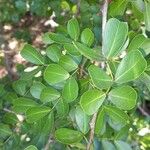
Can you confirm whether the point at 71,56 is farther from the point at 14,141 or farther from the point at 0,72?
Result: the point at 0,72

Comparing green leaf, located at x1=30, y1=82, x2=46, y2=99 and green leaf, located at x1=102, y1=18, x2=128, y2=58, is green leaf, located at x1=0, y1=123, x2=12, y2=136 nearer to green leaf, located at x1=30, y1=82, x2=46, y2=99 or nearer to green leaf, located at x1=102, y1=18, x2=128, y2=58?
green leaf, located at x1=30, y1=82, x2=46, y2=99

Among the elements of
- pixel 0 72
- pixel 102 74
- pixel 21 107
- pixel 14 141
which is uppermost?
pixel 102 74

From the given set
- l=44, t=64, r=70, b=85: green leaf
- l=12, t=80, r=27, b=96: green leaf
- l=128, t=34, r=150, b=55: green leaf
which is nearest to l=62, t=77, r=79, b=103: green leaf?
l=44, t=64, r=70, b=85: green leaf

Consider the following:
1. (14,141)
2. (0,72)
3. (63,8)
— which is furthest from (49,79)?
(0,72)

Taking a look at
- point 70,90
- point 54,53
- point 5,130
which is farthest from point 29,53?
point 5,130

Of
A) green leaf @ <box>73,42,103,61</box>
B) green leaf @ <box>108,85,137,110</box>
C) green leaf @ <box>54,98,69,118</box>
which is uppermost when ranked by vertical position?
green leaf @ <box>73,42,103,61</box>

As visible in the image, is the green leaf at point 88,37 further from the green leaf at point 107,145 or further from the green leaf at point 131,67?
the green leaf at point 107,145
